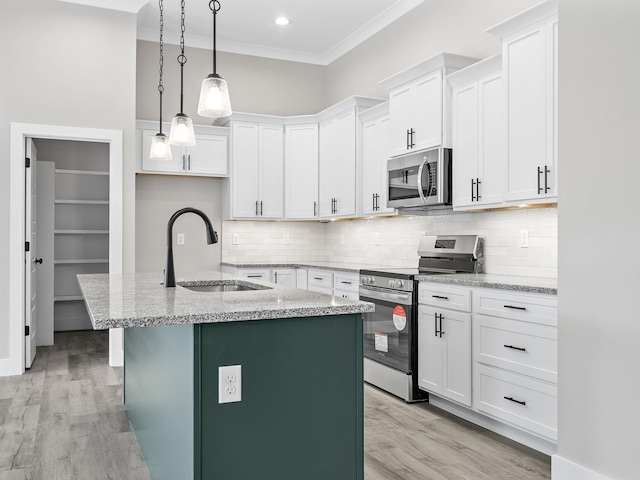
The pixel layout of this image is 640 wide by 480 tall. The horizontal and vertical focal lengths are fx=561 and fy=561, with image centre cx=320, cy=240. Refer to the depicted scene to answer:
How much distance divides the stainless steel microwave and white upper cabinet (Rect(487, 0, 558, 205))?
61 centimetres

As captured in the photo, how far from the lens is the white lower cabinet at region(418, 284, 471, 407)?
136 inches

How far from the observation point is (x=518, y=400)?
121 inches

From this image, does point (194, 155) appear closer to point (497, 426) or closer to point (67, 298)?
point (67, 298)

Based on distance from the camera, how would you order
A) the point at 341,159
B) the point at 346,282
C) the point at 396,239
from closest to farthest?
the point at 346,282 → the point at 396,239 → the point at 341,159

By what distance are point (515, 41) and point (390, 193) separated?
1.62 m

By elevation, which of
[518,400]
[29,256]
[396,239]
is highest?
[396,239]

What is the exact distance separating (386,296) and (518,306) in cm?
128

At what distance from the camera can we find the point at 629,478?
7.53 feet

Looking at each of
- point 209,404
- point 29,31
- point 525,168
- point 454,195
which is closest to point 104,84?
point 29,31

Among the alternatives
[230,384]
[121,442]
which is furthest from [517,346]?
[121,442]

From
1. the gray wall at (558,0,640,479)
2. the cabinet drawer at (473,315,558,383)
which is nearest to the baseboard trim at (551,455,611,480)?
the gray wall at (558,0,640,479)

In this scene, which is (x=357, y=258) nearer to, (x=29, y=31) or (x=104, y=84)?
(x=104, y=84)

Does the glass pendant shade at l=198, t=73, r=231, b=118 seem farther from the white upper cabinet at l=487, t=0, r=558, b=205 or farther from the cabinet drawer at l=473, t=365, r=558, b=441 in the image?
the cabinet drawer at l=473, t=365, r=558, b=441

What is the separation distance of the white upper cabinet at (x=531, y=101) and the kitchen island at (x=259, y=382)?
1764mm
